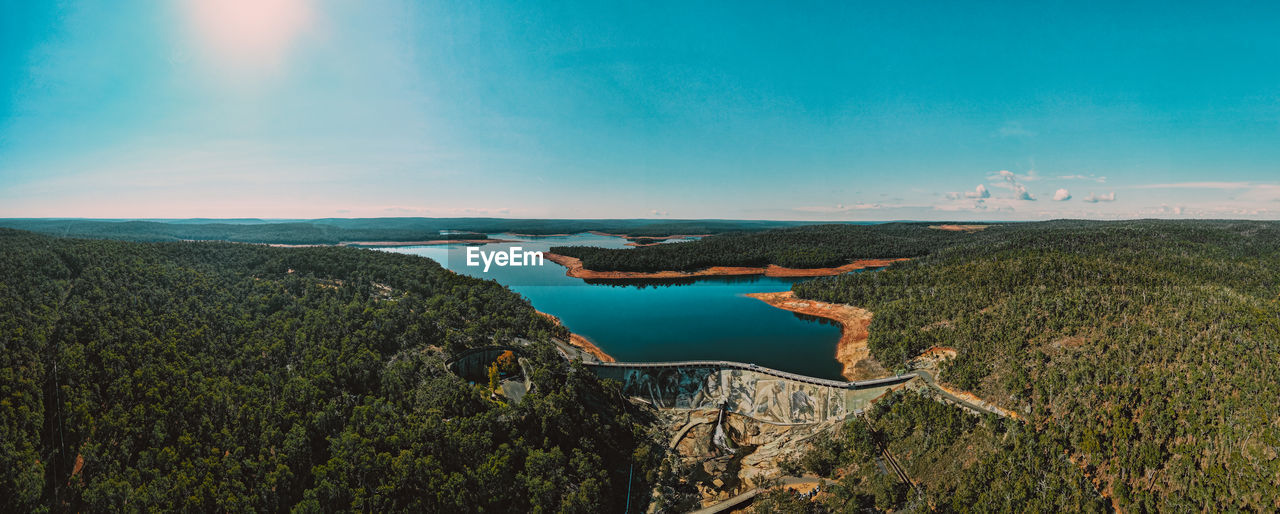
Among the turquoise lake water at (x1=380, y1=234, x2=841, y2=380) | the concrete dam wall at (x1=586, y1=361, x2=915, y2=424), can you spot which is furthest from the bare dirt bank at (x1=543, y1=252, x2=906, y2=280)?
the concrete dam wall at (x1=586, y1=361, x2=915, y2=424)

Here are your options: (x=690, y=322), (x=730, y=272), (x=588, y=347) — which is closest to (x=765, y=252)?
(x=730, y=272)

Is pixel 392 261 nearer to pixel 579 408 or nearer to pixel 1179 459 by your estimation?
pixel 579 408

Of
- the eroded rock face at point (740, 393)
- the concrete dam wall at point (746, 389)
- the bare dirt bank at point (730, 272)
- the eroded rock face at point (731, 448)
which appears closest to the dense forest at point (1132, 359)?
the concrete dam wall at point (746, 389)

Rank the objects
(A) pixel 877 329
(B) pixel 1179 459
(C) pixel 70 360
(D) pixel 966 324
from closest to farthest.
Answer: (B) pixel 1179 459, (C) pixel 70 360, (D) pixel 966 324, (A) pixel 877 329

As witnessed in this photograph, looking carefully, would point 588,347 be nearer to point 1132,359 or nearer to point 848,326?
point 848,326

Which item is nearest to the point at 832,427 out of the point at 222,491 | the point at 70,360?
the point at 222,491

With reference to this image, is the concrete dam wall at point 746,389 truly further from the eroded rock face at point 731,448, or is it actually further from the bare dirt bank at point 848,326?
the bare dirt bank at point 848,326
